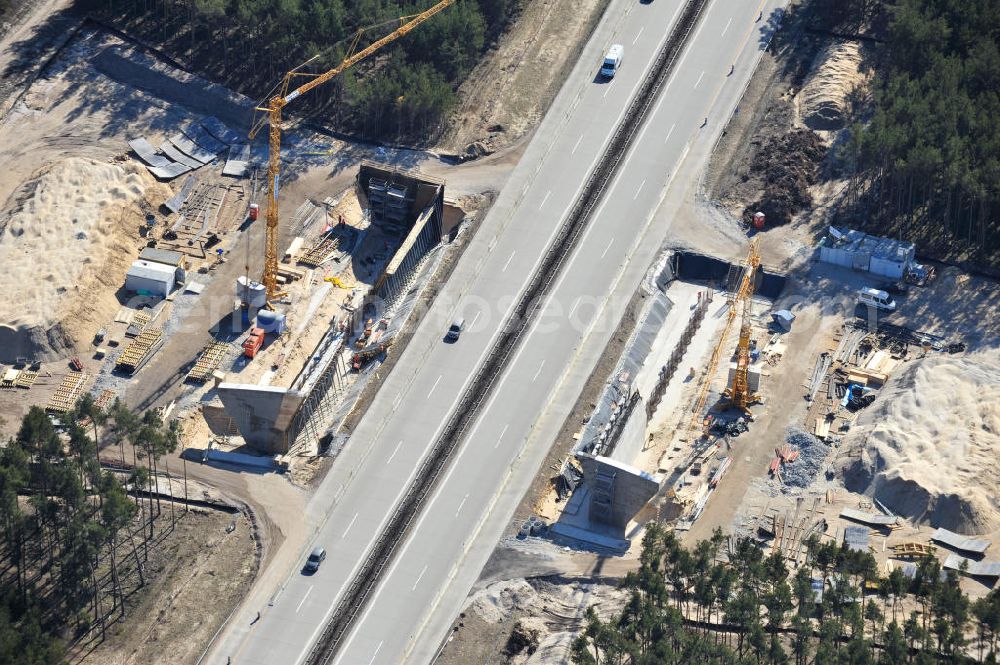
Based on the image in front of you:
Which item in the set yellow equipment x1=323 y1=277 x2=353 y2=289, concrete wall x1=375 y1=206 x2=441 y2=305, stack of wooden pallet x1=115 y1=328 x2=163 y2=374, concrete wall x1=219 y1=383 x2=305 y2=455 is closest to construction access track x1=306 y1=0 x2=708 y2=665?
concrete wall x1=375 y1=206 x2=441 y2=305

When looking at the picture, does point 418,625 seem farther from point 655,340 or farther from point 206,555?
point 655,340

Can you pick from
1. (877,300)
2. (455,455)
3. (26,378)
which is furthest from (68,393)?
(877,300)

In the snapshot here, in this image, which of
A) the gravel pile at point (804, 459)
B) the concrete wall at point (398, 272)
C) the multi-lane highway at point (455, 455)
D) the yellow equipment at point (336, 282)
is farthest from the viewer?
the yellow equipment at point (336, 282)

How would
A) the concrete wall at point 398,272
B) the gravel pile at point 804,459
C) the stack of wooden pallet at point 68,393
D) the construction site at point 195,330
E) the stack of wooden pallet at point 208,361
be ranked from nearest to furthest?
the gravel pile at point 804,459
the stack of wooden pallet at point 68,393
the construction site at point 195,330
the stack of wooden pallet at point 208,361
the concrete wall at point 398,272

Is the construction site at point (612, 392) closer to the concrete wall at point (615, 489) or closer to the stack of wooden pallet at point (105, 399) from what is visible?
the concrete wall at point (615, 489)

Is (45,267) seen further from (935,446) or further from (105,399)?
(935,446)

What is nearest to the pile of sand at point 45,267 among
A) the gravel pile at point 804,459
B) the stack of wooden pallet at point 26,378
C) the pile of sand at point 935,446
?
the stack of wooden pallet at point 26,378
